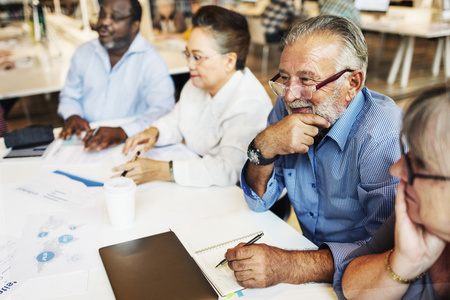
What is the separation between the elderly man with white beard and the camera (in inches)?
37.4

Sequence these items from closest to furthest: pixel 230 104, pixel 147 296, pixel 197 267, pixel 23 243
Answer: pixel 147 296, pixel 197 267, pixel 23 243, pixel 230 104

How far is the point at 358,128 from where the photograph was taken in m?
1.09

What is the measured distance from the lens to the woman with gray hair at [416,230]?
605mm

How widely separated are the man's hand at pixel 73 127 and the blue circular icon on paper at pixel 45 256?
91 centimetres

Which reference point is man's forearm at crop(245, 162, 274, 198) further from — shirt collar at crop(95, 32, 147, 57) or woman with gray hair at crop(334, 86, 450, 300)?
shirt collar at crop(95, 32, 147, 57)

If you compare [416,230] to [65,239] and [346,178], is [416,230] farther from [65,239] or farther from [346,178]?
[65,239]

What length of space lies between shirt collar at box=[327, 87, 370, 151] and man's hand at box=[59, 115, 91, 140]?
4.20ft

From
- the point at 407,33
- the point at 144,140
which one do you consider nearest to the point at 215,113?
the point at 144,140

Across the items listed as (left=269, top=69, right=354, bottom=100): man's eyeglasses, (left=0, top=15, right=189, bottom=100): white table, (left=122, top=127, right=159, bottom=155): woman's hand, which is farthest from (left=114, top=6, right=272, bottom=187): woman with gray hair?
(left=0, top=15, right=189, bottom=100): white table

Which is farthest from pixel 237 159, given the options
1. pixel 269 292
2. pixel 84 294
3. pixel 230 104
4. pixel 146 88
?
pixel 146 88

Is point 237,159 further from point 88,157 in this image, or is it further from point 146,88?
point 146,88

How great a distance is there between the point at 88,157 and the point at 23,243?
0.61m

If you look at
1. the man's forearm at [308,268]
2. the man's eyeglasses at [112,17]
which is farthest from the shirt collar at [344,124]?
the man's eyeglasses at [112,17]

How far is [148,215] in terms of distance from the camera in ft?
4.04
